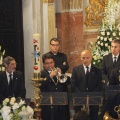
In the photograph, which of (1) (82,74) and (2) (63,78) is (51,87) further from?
(1) (82,74)

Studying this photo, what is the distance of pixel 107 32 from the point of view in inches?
380

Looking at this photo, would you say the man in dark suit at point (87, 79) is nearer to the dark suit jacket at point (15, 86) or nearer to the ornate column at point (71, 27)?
the dark suit jacket at point (15, 86)

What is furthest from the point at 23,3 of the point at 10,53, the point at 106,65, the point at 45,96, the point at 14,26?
the point at 45,96

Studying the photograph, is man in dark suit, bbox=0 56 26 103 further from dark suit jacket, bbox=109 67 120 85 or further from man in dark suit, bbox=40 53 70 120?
dark suit jacket, bbox=109 67 120 85

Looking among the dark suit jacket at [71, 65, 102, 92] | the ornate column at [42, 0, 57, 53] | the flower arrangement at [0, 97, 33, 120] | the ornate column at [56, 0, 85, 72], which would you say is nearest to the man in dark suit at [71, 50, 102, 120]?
the dark suit jacket at [71, 65, 102, 92]

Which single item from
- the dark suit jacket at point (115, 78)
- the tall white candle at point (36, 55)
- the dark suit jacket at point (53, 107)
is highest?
the tall white candle at point (36, 55)

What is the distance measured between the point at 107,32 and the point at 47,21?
1.53 m

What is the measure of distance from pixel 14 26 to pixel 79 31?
5.53ft

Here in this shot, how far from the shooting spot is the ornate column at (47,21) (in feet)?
33.4

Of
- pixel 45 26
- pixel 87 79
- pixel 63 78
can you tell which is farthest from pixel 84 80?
pixel 45 26

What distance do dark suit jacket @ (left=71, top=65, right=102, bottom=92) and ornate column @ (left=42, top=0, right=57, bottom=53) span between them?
251cm

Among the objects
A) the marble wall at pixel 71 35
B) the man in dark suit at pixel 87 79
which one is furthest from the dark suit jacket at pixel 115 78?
the marble wall at pixel 71 35

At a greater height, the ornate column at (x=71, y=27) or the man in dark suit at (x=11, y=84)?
the ornate column at (x=71, y=27)

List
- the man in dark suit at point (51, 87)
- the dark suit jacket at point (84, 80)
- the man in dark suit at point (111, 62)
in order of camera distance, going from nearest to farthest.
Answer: the man in dark suit at point (51, 87) → the dark suit jacket at point (84, 80) → the man in dark suit at point (111, 62)
